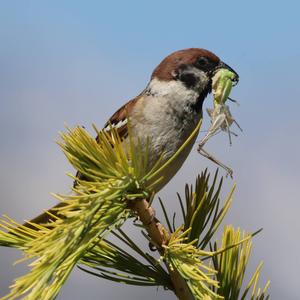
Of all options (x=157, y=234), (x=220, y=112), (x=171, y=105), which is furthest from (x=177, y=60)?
(x=157, y=234)

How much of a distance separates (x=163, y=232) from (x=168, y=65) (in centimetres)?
225

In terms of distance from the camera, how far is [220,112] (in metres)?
2.65

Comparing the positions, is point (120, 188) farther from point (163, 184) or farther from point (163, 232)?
point (163, 184)

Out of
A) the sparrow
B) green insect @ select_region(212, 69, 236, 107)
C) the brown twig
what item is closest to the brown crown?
the sparrow

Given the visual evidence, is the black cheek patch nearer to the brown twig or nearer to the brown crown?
the brown crown

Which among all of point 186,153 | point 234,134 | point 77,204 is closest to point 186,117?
point 186,153

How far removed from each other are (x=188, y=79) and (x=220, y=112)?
3.93 feet

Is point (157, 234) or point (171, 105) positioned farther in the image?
point (171, 105)

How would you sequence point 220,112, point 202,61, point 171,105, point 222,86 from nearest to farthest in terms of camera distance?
point 220,112 → point 222,86 → point 171,105 → point 202,61

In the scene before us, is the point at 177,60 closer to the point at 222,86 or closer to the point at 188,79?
the point at 188,79

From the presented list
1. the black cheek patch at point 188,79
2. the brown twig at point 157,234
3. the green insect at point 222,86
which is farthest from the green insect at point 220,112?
the black cheek patch at point 188,79

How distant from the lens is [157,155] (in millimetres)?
3143

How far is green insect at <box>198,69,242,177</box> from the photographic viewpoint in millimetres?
2387

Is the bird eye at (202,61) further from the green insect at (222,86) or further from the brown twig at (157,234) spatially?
the brown twig at (157,234)
